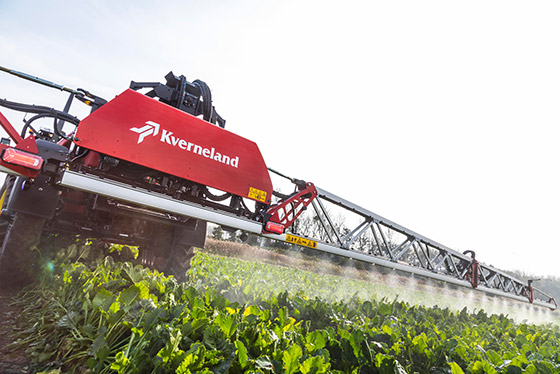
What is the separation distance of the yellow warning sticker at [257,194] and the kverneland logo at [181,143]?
48 cm

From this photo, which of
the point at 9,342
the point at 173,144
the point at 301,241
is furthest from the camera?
the point at 301,241

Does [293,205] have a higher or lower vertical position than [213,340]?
higher

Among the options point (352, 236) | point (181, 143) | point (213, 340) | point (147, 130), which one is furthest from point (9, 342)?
point (352, 236)

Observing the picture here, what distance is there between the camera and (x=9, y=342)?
287 centimetres

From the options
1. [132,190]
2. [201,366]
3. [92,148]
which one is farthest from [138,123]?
[201,366]

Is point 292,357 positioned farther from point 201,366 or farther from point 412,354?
point 412,354

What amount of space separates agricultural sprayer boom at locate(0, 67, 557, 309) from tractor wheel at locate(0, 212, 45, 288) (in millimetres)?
11

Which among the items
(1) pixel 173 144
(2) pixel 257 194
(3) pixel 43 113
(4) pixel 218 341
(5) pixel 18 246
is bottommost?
(4) pixel 218 341

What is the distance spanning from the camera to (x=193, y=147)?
13.4ft

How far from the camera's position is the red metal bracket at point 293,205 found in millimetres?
5078

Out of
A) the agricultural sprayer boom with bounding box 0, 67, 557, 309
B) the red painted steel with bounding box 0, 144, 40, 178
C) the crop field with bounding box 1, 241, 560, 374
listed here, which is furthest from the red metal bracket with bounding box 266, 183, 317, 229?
the red painted steel with bounding box 0, 144, 40, 178

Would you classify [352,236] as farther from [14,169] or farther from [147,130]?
[14,169]

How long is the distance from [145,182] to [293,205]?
2.53 meters

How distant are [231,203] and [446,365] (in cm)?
332
